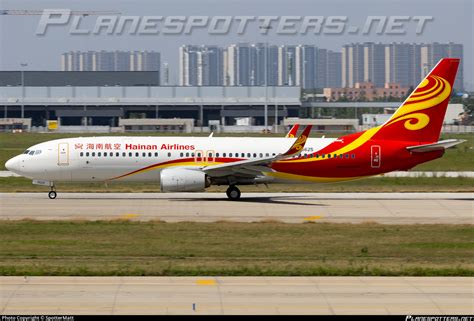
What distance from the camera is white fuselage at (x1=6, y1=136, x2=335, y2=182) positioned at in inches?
1805

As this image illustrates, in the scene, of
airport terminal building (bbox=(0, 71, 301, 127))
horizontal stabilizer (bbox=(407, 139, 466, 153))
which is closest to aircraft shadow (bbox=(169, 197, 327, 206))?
horizontal stabilizer (bbox=(407, 139, 466, 153))

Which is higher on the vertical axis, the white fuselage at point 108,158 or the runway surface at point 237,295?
the white fuselage at point 108,158

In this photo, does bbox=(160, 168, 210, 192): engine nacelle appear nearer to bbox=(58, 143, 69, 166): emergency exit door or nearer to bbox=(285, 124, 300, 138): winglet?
bbox=(58, 143, 69, 166): emergency exit door

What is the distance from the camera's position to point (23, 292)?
21.3 m

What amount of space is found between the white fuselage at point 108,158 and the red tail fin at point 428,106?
30.1 ft

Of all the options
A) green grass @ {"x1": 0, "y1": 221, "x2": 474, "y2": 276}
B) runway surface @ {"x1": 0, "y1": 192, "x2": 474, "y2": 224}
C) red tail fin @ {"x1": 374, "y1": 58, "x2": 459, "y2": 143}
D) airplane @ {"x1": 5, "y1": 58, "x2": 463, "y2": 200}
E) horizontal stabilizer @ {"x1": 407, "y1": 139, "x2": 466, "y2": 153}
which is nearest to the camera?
green grass @ {"x1": 0, "y1": 221, "x2": 474, "y2": 276}

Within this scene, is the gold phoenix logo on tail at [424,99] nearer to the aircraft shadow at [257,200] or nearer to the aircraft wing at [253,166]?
the aircraft wing at [253,166]

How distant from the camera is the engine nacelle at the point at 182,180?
44.6 metres

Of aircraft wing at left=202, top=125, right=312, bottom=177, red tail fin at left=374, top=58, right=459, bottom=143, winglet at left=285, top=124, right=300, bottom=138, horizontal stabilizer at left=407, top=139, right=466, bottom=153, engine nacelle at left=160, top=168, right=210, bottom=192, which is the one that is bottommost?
engine nacelle at left=160, top=168, right=210, bottom=192

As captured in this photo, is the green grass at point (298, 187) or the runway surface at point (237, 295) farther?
the green grass at point (298, 187)

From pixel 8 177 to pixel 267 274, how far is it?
38.1m

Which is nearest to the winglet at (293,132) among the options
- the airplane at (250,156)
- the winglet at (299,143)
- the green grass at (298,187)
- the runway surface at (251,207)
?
the green grass at (298,187)

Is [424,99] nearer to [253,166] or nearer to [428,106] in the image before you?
[428,106]

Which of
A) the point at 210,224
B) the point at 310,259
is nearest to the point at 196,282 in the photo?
the point at 310,259
